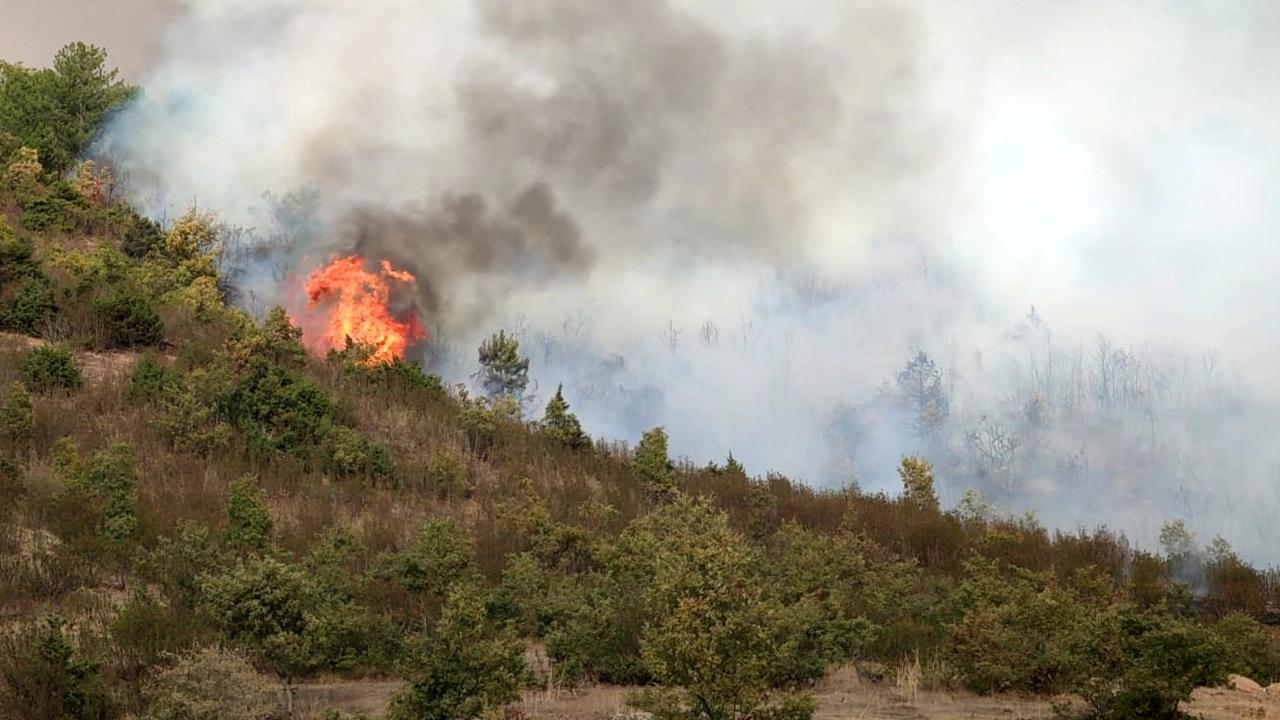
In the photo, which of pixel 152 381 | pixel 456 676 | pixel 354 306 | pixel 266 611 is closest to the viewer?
pixel 456 676

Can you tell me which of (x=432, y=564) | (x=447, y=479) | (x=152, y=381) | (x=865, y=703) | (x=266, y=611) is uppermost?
(x=152, y=381)

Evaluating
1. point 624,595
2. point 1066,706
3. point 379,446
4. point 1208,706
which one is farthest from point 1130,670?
point 379,446

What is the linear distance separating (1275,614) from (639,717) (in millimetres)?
22452

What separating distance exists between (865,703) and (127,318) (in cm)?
2709

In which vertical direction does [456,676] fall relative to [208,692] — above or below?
above

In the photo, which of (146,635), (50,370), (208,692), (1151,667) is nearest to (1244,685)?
(1151,667)

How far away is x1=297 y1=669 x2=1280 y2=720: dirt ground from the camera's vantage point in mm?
14773

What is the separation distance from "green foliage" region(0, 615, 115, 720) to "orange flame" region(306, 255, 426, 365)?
2978 cm

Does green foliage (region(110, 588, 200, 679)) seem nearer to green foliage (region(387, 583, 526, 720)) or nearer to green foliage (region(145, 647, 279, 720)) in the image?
green foliage (region(145, 647, 279, 720))

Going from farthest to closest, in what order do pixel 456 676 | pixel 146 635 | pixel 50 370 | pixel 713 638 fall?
pixel 50 370 → pixel 146 635 → pixel 456 676 → pixel 713 638

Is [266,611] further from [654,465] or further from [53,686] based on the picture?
[654,465]

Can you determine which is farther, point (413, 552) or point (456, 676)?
point (413, 552)

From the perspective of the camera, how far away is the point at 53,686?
12.7m

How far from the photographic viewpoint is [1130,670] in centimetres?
1310
